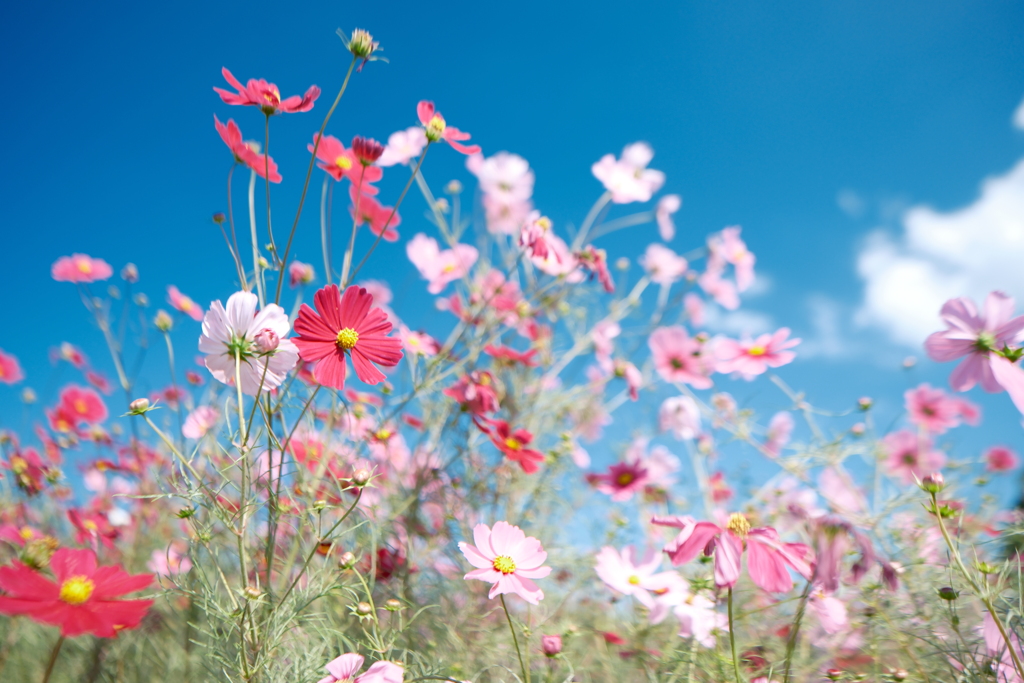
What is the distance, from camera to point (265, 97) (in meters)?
0.67

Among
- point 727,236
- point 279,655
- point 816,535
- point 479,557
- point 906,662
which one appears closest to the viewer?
point 816,535

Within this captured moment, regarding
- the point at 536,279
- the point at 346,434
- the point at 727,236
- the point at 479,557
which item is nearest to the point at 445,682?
the point at 479,557

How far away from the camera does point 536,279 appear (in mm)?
1233

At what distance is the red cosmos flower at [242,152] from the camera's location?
70 cm

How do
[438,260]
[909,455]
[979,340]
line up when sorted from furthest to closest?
[909,455], [438,260], [979,340]

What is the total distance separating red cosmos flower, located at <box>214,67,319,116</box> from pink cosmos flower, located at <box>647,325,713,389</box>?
3.48ft

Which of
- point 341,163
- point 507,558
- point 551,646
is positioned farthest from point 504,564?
point 341,163

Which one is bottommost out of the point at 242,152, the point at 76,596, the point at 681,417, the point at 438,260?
the point at 76,596

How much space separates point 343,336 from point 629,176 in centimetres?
90

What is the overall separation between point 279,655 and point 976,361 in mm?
1061

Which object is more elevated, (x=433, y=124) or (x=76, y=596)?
(x=433, y=124)

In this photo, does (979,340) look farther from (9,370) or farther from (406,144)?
(9,370)

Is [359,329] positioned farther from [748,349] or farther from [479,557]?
[748,349]

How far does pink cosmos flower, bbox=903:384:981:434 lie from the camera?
5.49 feet
